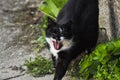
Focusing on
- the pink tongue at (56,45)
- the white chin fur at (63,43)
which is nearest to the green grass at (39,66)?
the white chin fur at (63,43)

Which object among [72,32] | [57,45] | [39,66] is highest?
[72,32]

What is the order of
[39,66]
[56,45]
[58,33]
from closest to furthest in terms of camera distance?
[58,33]
[56,45]
[39,66]

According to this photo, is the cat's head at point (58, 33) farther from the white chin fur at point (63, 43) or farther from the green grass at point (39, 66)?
the green grass at point (39, 66)

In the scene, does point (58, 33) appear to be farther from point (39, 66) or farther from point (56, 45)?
point (39, 66)

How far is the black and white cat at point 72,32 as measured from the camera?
A: 17.5 feet

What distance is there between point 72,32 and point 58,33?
0.20m

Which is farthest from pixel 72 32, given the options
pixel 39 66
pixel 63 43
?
pixel 39 66

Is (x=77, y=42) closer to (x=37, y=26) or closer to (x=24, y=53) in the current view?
(x=24, y=53)

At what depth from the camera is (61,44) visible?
210 inches

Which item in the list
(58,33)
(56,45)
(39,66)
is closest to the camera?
(58,33)

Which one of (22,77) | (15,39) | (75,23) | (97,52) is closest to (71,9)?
(75,23)

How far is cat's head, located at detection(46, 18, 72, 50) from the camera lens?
17.3ft

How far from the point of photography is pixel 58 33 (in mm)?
5266

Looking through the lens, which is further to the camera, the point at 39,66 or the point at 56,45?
the point at 39,66
